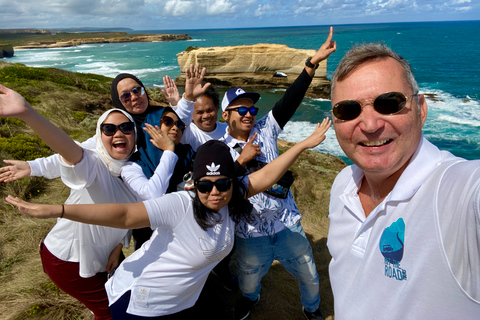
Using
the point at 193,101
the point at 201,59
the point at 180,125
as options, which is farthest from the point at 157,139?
the point at 201,59

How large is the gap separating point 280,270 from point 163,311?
8.01 ft

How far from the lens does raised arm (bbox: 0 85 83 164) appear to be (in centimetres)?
183

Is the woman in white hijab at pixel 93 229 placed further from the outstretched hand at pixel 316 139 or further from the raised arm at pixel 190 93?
the outstretched hand at pixel 316 139

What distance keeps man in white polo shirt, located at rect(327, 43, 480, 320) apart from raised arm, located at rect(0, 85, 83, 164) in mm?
1721

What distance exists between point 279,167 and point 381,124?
3.83 feet

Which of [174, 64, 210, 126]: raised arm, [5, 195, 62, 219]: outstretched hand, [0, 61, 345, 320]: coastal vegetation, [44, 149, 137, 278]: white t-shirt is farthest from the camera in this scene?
[0, 61, 345, 320]: coastal vegetation

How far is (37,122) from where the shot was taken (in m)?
1.88

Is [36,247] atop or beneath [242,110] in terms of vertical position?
beneath

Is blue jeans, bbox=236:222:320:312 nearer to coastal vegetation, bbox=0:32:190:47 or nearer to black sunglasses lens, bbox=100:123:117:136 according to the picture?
black sunglasses lens, bbox=100:123:117:136

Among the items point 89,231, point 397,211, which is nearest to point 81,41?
point 89,231

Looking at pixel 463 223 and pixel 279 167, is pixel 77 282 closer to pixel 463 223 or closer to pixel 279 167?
pixel 279 167

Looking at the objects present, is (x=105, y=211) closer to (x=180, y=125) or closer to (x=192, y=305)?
(x=192, y=305)

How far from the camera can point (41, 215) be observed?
1630 mm

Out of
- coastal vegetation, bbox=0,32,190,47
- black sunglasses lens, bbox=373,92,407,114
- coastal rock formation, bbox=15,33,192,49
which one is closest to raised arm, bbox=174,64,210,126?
black sunglasses lens, bbox=373,92,407,114
